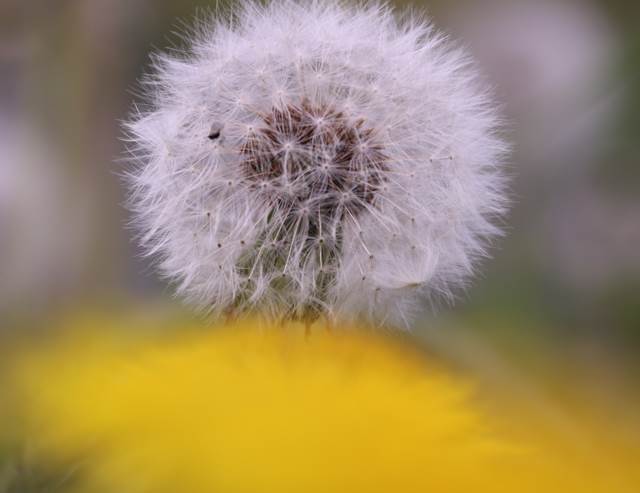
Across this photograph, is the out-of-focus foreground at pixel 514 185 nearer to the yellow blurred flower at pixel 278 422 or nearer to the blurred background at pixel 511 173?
the blurred background at pixel 511 173

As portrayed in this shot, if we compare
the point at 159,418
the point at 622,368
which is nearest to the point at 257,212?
the point at 159,418

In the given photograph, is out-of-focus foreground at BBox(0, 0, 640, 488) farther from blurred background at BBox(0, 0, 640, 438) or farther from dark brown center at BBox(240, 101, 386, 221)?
dark brown center at BBox(240, 101, 386, 221)

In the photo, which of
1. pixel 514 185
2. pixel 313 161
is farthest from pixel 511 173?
pixel 313 161

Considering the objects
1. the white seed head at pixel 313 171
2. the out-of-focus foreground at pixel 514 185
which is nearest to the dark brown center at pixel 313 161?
the white seed head at pixel 313 171

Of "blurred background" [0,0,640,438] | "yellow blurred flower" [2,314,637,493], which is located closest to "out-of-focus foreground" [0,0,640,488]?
"blurred background" [0,0,640,438]

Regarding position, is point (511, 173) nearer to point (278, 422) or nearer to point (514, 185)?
point (514, 185)

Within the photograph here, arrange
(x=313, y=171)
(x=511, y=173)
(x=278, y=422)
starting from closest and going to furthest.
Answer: (x=278, y=422) → (x=313, y=171) → (x=511, y=173)
